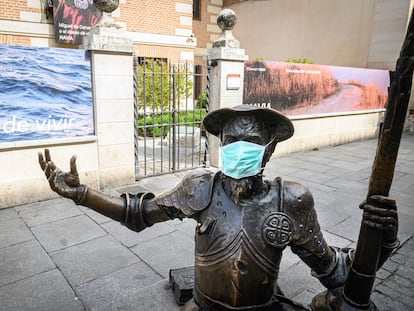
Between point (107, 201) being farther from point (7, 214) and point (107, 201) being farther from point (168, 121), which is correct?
point (168, 121)

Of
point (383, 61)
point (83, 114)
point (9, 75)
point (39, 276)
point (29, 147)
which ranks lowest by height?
point (39, 276)

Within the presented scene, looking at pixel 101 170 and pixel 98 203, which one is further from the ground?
pixel 98 203

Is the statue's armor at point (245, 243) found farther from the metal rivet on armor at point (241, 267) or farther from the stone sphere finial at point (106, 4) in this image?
the stone sphere finial at point (106, 4)

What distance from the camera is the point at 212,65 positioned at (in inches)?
277

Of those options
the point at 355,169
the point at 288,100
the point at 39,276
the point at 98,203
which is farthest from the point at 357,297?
the point at 288,100

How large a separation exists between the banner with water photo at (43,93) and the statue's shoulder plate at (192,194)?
3839 millimetres

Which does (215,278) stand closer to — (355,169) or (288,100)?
(355,169)

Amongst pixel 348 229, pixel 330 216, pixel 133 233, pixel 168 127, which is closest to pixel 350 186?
pixel 330 216

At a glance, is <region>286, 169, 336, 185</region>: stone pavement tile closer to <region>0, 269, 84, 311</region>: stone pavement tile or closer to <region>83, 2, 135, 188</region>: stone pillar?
<region>83, 2, 135, 188</region>: stone pillar

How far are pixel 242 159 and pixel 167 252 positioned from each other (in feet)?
8.11

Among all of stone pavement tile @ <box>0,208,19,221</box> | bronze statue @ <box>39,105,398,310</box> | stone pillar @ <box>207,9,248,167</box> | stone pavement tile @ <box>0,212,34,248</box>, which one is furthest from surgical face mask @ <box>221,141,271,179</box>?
stone pillar @ <box>207,9,248,167</box>

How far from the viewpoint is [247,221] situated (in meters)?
1.78

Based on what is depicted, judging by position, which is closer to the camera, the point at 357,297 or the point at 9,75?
the point at 357,297

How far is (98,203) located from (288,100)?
7.44 m
